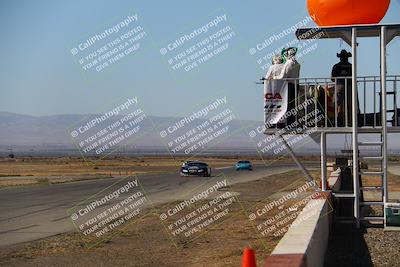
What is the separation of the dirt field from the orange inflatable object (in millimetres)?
4956

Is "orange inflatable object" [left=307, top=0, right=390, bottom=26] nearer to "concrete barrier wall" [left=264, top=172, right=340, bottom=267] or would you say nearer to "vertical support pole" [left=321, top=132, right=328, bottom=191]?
"vertical support pole" [left=321, top=132, right=328, bottom=191]

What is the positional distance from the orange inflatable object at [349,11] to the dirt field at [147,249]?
496cm

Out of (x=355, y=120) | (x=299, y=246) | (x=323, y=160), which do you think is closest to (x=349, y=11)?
(x=355, y=120)

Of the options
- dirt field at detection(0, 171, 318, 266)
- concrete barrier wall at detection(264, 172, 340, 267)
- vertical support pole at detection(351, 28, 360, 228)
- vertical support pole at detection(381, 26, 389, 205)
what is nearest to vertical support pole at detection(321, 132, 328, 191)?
vertical support pole at detection(351, 28, 360, 228)

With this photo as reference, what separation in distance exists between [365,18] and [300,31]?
1.39m

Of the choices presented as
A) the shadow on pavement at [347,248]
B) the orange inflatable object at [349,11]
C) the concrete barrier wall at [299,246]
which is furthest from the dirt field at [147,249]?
the orange inflatable object at [349,11]

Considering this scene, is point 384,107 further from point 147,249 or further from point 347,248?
point 147,249

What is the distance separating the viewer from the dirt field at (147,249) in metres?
11.1

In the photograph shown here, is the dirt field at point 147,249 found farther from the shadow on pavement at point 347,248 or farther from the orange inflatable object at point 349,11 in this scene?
the orange inflatable object at point 349,11

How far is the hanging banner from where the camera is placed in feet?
38.8

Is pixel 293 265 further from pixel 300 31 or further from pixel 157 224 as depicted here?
pixel 157 224

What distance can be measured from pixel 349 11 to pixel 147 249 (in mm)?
6647

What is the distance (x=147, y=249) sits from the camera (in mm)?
12719

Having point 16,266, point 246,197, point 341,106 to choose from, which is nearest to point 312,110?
point 341,106
